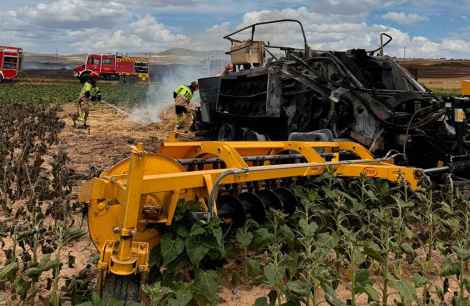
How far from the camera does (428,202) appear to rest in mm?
4586

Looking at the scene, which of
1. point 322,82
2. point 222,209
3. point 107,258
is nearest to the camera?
point 107,258

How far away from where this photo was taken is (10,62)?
125 ft

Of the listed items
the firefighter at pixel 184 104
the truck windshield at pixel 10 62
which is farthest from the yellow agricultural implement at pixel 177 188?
the truck windshield at pixel 10 62

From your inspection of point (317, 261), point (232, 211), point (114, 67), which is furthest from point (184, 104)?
point (114, 67)

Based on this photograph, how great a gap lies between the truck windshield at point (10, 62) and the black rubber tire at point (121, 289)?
3883cm

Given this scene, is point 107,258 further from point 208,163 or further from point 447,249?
point 447,249

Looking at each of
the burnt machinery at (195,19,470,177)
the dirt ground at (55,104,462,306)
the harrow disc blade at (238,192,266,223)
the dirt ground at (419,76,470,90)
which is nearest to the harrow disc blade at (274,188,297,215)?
the harrow disc blade at (238,192,266,223)

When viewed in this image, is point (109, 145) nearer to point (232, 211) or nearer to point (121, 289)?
point (232, 211)

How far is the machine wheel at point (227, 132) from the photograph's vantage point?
28.0 feet

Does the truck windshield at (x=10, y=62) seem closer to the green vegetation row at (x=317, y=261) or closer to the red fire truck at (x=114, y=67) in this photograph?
the red fire truck at (x=114, y=67)

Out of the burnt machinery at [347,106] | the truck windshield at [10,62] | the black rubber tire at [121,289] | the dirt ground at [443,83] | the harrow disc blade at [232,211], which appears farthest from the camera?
the truck windshield at [10,62]

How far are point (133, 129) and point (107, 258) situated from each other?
38.0 feet

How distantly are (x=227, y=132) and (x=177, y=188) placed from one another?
523cm

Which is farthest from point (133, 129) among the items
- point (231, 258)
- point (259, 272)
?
point (259, 272)
